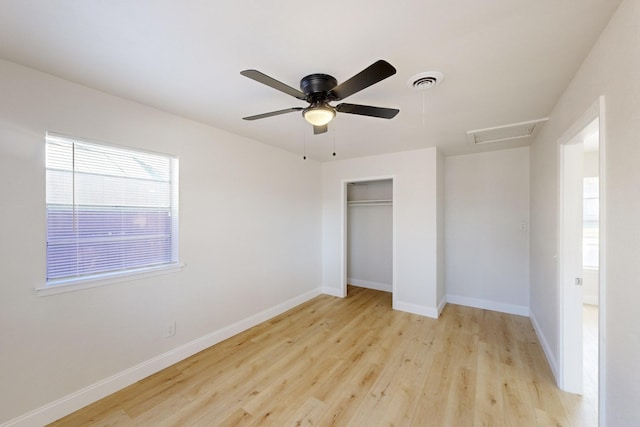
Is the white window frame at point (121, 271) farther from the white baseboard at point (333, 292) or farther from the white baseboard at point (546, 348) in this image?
the white baseboard at point (546, 348)

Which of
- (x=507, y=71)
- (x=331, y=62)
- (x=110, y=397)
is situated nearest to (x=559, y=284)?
(x=507, y=71)

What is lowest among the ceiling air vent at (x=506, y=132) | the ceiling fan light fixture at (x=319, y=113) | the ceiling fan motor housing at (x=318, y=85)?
the ceiling fan light fixture at (x=319, y=113)

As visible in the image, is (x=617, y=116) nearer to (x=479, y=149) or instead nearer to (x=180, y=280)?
(x=479, y=149)

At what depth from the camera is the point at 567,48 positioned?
1.54 metres

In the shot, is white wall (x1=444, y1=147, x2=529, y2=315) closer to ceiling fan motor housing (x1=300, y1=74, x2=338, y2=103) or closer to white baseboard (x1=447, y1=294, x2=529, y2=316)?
white baseboard (x1=447, y1=294, x2=529, y2=316)

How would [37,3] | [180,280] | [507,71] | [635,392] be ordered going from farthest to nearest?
[180,280] → [507,71] → [37,3] → [635,392]

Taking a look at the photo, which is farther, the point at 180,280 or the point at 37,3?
the point at 180,280

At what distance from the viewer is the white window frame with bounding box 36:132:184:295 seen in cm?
191

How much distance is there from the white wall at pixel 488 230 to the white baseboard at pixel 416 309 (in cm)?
81

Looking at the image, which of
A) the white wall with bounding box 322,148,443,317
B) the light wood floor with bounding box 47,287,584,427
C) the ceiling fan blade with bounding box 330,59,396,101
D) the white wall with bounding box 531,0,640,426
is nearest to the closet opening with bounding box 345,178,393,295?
the white wall with bounding box 322,148,443,317

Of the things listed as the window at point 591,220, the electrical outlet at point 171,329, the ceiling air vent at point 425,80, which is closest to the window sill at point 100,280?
the electrical outlet at point 171,329

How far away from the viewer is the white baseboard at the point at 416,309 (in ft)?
12.1

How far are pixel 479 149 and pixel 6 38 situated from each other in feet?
15.9

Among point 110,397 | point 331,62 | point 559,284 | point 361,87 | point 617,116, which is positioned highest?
point 331,62
